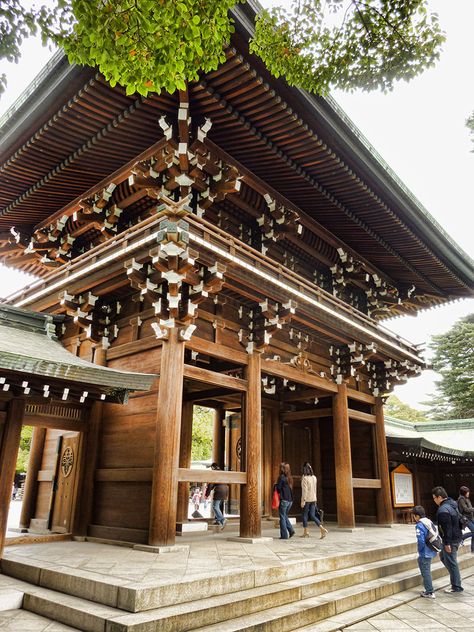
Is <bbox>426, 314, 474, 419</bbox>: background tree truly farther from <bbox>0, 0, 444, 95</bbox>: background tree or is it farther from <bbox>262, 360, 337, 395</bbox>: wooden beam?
<bbox>0, 0, 444, 95</bbox>: background tree

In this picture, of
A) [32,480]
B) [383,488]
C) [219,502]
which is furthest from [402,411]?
[32,480]

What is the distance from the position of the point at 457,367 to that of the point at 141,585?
32.2m

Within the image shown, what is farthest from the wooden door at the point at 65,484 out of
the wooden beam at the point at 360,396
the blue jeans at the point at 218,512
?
the wooden beam at the point at 360,396

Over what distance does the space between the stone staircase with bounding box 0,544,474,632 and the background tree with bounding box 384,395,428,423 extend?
40.8 metres

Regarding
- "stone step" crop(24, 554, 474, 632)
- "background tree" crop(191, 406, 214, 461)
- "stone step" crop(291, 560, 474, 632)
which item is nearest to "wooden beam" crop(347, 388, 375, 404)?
"stone step" crop(291, 560, 474, 632)

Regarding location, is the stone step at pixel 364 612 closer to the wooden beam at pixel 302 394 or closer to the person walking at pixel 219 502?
the person walking at pixel 219 502

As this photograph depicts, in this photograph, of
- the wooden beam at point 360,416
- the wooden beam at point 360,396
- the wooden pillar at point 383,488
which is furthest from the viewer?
the wooden pillar at point 383,488

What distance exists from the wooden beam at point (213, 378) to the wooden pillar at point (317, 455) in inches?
245

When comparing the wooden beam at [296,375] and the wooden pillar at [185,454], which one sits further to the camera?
the wooden pillar at [185,454]

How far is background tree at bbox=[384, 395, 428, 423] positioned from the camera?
45.2m

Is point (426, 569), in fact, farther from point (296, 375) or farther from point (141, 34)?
point (141, 34)

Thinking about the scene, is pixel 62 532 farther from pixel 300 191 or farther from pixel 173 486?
pixel 300 191

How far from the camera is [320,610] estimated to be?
228 inches

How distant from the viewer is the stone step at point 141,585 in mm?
4663
